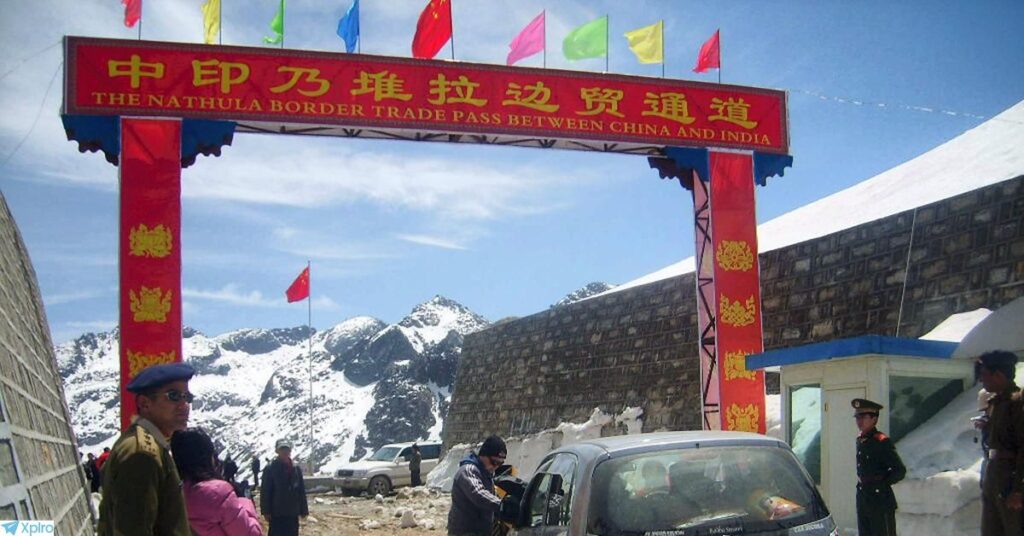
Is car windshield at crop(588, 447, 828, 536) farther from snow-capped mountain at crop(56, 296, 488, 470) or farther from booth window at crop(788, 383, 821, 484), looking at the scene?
snow-capped mountain at crop(56, 296, 488, 470)

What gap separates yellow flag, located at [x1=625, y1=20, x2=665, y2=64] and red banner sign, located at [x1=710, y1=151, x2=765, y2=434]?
1.88 meters

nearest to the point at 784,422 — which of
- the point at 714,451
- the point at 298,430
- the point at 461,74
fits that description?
the point at 714,451

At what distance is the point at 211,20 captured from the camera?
13.9m

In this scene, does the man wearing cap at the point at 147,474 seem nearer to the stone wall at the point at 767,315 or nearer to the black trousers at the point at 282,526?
the black trousers at the point at 282,526

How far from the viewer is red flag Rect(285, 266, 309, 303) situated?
25234mm

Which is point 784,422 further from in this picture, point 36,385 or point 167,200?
point 167,200

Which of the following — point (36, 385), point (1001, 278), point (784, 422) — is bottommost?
point (784, 422)

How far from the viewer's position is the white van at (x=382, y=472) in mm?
23078

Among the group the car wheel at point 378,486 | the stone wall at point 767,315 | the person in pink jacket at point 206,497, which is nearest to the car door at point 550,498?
the person in pink jacket at point 206,497

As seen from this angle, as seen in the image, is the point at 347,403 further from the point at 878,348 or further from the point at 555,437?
the point at 878,348

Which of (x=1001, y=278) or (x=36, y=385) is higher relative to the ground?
(x=1001, y=278)

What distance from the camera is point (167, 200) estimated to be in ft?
41.5

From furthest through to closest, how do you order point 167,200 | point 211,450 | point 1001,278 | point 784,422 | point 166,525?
point 167,200 → point 1001,278 → point 784,422 → point 211,450 → point 166,525

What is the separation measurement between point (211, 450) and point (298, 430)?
150265 mm
